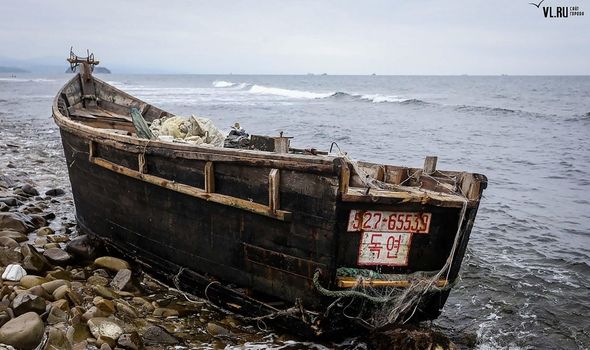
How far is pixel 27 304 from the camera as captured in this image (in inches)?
191

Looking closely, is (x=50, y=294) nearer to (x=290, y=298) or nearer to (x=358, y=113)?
(x=290, y=298)

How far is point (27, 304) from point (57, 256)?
210 centimetres

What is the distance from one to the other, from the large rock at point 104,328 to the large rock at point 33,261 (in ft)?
6.10

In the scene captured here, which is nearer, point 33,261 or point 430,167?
point 430,167

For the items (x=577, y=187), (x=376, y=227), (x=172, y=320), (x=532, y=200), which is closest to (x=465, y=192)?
(x=376, y=227)

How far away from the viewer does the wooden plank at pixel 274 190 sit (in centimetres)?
468

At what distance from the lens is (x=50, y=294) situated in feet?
18.1

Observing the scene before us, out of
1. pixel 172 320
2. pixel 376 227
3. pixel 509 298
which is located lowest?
pixel 509 298

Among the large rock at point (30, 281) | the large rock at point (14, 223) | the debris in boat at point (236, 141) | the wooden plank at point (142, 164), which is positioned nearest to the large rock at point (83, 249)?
the large rock at point (30, 281)

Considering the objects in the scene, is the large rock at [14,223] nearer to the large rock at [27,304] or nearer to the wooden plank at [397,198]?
the large rock at [27,304]

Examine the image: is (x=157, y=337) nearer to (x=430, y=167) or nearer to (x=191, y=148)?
(x=191, y=148)

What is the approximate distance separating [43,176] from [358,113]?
28.9 m

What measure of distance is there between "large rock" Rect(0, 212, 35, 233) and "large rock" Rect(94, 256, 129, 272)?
230cm

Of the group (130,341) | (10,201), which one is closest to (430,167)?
(130,341)
